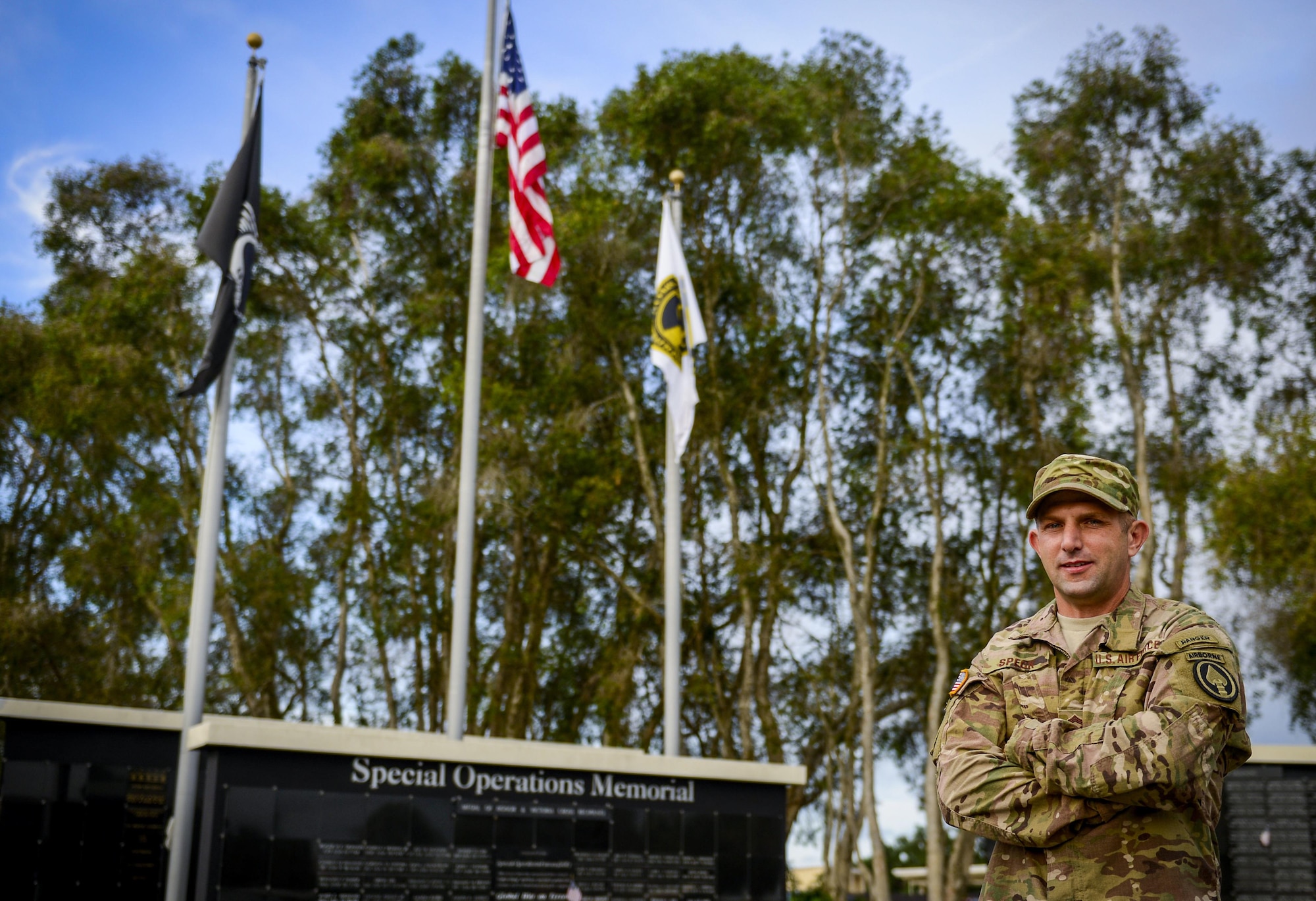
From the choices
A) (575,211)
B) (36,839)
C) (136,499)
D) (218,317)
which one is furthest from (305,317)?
(36,839)

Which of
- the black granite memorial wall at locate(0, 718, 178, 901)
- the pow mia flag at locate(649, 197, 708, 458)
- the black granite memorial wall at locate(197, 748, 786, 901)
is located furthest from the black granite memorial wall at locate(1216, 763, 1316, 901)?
the black granite memorial wall at locate(0, 718, 178, 901)

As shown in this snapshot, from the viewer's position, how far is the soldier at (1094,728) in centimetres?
224

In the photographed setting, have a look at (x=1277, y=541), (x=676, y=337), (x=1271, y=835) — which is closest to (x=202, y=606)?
(x=676, y=337)

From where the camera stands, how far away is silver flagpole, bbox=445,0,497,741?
1199 centimetres

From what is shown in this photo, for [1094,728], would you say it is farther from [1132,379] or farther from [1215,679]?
[1132,379]

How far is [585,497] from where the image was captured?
68.1 feet

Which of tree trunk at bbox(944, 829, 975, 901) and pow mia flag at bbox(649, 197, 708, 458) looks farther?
tree trunk at bbox(944, 829, 975, 901)

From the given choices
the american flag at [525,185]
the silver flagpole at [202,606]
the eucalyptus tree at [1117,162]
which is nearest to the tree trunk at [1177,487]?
the eucalyptus tree at [1117,162]

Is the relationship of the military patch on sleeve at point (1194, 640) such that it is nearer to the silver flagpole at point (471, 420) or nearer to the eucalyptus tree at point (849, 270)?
the silver flagpole at point (471, 420)

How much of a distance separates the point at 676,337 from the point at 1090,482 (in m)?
11.8

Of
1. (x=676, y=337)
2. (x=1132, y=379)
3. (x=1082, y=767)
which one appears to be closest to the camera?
(x=1082, y=767)

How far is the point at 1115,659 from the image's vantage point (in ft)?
8.10

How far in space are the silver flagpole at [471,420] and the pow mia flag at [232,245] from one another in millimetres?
2221

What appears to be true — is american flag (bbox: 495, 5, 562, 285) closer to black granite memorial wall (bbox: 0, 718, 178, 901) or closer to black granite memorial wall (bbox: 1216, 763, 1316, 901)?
black granite memorial wall (bbox: 0, 718, 178, 901)
